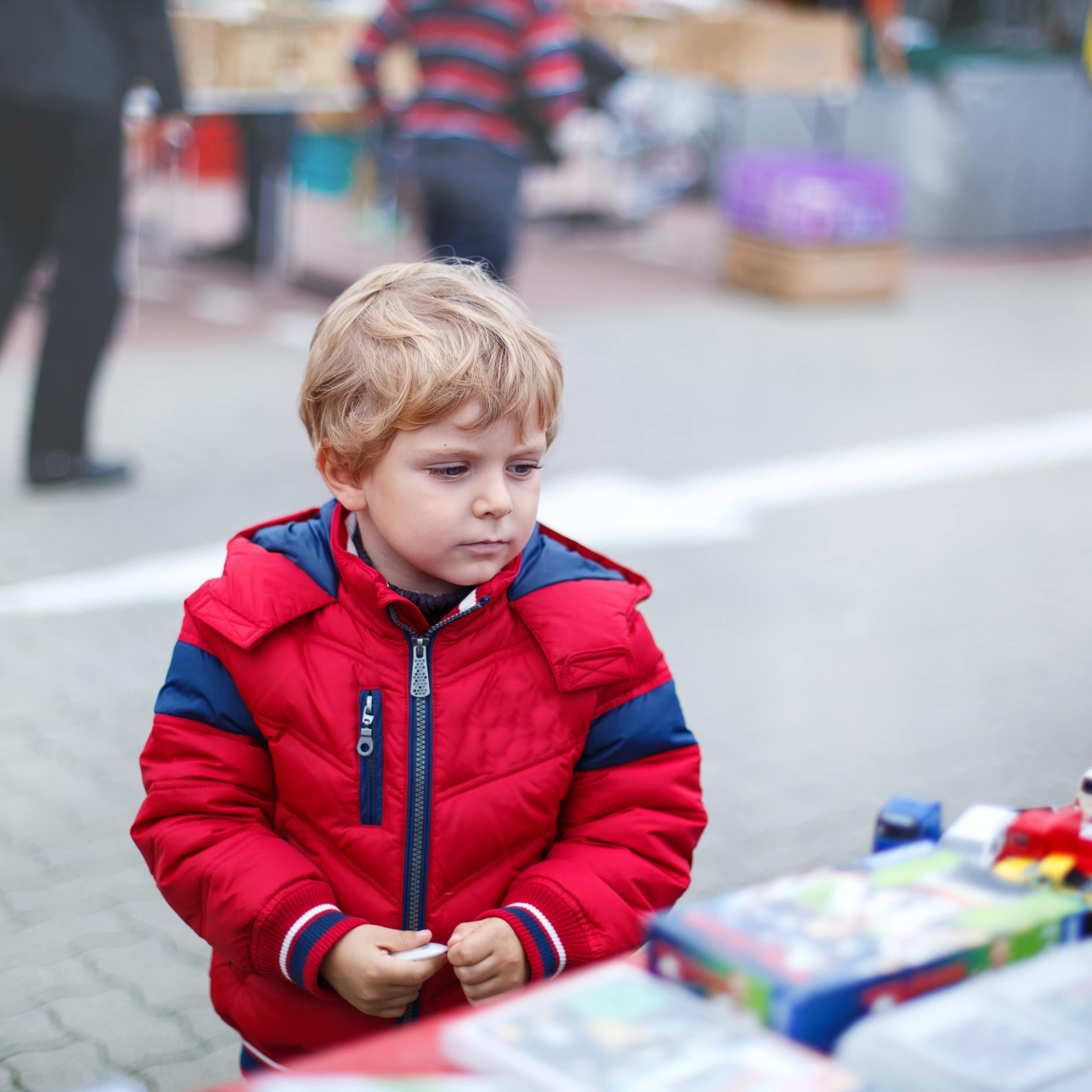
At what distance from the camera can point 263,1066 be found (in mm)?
1833

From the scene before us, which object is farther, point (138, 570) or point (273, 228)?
point (273, 228)

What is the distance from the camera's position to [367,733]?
66.4 inches

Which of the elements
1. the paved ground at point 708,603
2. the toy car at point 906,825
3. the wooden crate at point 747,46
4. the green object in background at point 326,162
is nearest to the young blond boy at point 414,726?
the toy car at point 906,825

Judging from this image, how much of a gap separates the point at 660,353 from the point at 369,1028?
609cm

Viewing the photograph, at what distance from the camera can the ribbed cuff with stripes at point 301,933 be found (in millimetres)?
1653

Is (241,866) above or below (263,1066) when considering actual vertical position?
above

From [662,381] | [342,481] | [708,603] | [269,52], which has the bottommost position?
[708,603]

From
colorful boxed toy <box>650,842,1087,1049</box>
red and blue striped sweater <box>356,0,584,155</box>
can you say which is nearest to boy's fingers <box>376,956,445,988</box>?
colorful boxed toy <box>650,842,1087,1049</box>

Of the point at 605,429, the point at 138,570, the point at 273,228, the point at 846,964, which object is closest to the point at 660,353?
the point at 605,429

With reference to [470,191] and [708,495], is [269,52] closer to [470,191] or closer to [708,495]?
[470,191]

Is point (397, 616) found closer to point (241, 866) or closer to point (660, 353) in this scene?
point (241, 866)

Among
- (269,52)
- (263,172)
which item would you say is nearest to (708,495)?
(269,52)

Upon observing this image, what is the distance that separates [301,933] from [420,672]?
12.1 inches

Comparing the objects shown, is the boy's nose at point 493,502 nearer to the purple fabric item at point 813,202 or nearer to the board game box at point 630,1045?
the board game box at point 630,1045
